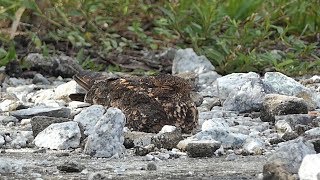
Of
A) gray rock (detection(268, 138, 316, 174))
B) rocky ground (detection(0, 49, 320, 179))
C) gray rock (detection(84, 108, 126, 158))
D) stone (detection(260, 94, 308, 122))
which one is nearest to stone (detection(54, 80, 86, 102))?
rocky ground (detection(0, 49, 320, 179))

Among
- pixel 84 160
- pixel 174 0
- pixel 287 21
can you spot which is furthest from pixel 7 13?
pixel 84 160

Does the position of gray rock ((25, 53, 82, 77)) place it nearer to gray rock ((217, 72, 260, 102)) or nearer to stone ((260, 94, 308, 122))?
gray rock ((217, 72, 260, 102))

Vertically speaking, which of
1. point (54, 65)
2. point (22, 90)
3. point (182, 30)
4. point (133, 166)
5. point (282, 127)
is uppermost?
point (182, 30)

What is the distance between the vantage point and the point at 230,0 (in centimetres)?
562

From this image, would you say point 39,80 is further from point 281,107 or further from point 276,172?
point 276,172

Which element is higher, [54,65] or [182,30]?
[182,30]

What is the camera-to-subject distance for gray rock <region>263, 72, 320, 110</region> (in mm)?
3957

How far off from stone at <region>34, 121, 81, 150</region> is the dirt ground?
2.5 inches

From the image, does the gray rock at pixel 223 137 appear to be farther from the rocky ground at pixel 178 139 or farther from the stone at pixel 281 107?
the stone at pixel 281 107

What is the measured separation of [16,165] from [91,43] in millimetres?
2808

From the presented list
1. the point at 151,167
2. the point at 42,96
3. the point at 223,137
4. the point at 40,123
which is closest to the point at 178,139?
the point at 223,137

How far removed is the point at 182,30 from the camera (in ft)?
18.0

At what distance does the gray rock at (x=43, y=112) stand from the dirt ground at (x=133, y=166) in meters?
0.57

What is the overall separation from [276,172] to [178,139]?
755 mm
